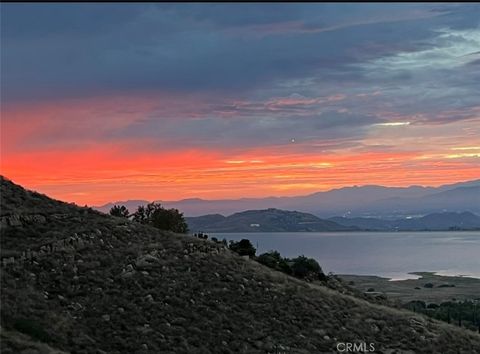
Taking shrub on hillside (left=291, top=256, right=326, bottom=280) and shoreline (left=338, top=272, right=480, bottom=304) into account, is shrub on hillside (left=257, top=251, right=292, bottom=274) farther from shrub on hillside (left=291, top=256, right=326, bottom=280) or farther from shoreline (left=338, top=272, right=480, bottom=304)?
shoreline (left=338, top=272, right=480, bottom=304)

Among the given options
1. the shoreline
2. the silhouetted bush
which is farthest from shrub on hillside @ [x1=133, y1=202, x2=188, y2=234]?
the shoreline

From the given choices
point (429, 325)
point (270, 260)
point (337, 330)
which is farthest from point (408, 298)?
point (337, 330)

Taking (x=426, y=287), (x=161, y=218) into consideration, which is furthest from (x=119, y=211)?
(x=426, y=287)

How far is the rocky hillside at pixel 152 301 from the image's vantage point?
20812 mm

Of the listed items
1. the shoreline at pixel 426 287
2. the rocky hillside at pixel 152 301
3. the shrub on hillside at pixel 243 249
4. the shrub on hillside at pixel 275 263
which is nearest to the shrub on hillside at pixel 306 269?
the shrub on hillside at pixel 275 263

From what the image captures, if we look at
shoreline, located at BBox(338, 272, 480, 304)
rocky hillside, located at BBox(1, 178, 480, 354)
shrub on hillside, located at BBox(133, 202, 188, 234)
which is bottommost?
shoreline, located at BBox(338, 272, 480, 304)

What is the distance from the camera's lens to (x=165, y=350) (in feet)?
69.2

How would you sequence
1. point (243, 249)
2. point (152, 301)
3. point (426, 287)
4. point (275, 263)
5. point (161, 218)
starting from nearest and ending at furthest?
point (152, 301)
point (275, 263)
point (243, 249)
point (161, 218)
point (426, 287)

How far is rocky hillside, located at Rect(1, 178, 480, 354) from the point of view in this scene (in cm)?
2081

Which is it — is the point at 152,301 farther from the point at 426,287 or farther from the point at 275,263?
the point at 426,287

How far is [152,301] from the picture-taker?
81.7 feet

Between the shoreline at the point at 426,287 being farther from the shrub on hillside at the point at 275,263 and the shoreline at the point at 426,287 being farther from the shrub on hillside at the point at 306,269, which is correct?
the shrub on hillside at the point at 275,263

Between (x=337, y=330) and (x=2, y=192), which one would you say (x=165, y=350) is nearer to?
(x=337, y=330)

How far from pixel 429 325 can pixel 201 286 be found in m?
13.4
